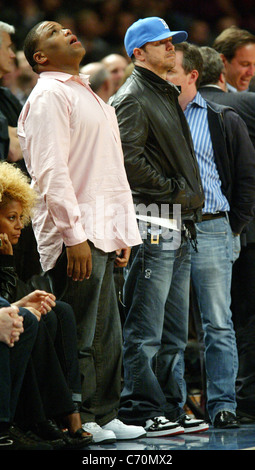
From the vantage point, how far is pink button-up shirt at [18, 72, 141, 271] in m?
3.14

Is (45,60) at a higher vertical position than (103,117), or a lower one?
higher

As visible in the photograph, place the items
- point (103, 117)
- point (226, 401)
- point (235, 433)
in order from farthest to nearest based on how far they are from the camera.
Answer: point (226, 401)
point (235, 433)
point (103, 117)

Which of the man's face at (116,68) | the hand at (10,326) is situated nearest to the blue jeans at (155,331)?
the hand at (10,326)

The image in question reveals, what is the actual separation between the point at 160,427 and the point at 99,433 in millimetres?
416

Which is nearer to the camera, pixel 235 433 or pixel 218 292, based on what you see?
pixel 235 433

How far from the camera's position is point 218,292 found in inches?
157

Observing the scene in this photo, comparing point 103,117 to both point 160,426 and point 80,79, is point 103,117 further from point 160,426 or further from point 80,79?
point 160,426

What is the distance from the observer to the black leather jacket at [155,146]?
3.65 m

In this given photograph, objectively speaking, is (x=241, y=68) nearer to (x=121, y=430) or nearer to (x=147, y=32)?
(x=147, y=32)

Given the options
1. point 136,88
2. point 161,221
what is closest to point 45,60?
point 136,88

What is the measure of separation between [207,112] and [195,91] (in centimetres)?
12

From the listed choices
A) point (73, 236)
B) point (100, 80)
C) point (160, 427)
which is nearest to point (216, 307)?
point (160, 427)

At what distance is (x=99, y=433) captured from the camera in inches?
124

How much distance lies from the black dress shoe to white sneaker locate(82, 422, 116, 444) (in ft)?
2.72
